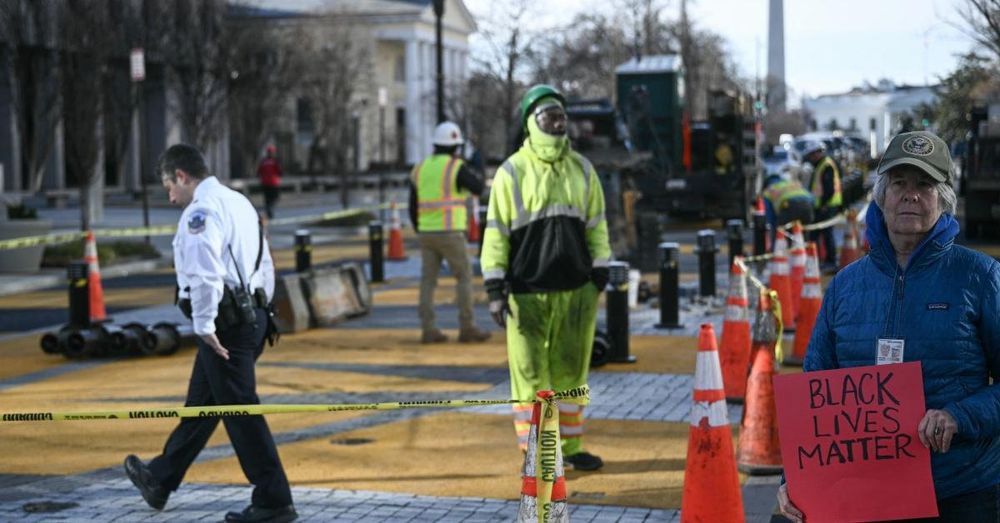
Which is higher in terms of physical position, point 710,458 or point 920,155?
point 920,155

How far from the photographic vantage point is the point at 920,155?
13.6ft

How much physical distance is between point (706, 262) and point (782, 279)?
2704 millimetres

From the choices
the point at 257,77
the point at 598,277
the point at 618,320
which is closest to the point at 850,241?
the point at 618,320

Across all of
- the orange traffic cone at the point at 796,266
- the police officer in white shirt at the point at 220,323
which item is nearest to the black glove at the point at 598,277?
the police officer in white shirt at the point at 220,323

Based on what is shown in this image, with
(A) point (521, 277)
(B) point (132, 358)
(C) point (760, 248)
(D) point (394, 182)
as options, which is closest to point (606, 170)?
(C) point (760, 248)

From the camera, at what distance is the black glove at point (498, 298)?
7.89 meters

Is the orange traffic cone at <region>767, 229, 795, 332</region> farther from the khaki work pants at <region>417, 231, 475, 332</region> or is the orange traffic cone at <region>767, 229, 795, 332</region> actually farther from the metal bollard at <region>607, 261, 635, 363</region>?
the khaki work pants at <region>417, 231, 475, 332</region>

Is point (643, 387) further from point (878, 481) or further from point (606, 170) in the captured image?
point (606, 170)

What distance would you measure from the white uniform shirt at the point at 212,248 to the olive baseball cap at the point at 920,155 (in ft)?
12.4

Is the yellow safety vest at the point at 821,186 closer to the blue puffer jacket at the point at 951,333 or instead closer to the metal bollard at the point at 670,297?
the metal bollard at the point at 670,297

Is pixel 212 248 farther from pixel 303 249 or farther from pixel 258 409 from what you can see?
pixel 303 249

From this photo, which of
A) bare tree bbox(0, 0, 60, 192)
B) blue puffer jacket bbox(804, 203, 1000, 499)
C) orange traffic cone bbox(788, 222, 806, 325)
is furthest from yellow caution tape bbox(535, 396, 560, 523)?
bare tree bbox(0, 0, 60, 192)

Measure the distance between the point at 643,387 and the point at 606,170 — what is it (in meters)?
10.8

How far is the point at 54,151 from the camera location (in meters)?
50.4
